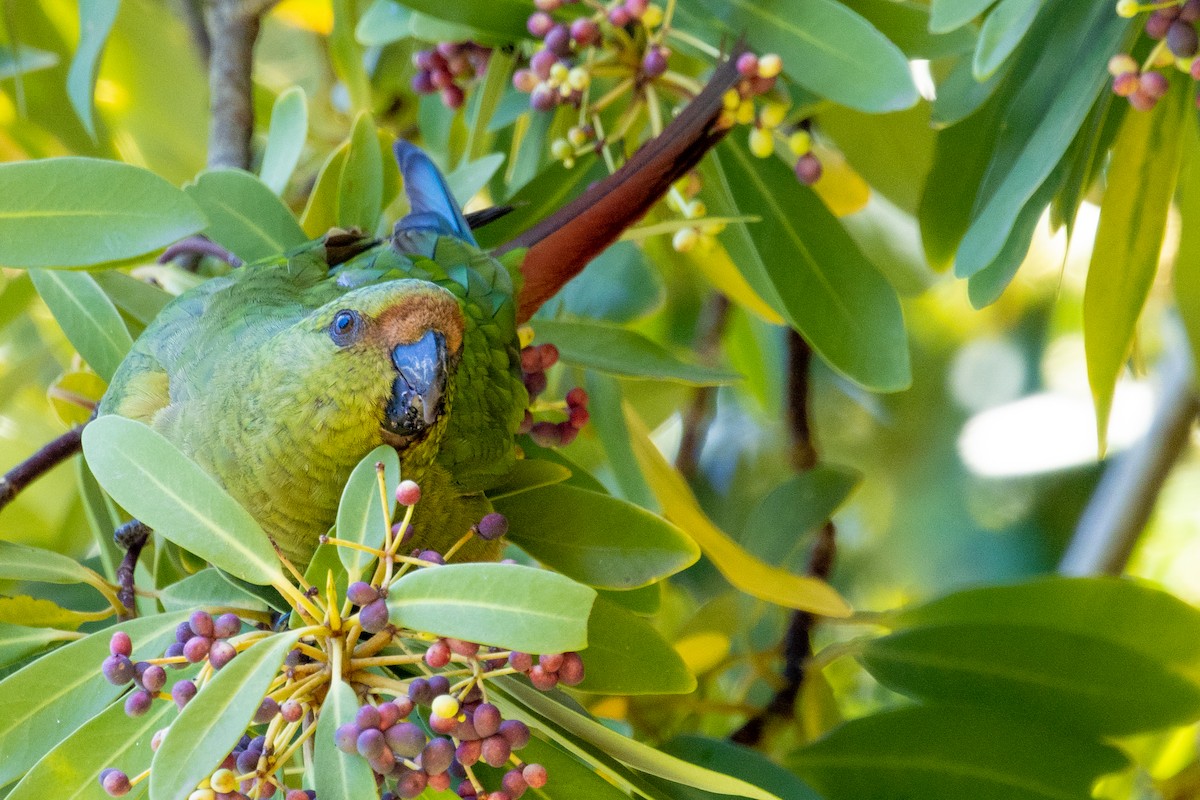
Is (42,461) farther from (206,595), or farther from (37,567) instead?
(206,595)

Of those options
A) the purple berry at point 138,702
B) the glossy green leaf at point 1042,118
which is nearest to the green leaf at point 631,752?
the purple berry at point 138,702

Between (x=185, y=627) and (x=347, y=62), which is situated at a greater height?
(x=347, y=62)

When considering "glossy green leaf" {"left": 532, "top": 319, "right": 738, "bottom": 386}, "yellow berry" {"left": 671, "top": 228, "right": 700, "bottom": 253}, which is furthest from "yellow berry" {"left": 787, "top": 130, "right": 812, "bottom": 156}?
"glossy green leaf" {"left": 532, "top": 319, "right": 738, "bottom": 386}

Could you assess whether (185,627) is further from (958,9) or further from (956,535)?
(956,535)

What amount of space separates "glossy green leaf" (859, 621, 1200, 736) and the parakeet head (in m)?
0.66

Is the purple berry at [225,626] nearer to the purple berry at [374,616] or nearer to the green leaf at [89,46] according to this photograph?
the purple berry at [374,616]

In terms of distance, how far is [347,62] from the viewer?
1.37 m

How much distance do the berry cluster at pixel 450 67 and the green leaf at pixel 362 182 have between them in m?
0.16

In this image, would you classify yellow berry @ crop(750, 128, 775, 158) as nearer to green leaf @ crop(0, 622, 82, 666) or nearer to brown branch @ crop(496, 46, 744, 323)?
brown branch @ crop(496, 46, 744, 323)

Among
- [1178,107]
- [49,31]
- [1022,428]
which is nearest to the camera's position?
[1178,107]

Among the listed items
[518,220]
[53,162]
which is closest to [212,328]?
[53,162]

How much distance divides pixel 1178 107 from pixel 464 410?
2.50 feet

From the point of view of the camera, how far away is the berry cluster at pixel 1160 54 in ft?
3.12

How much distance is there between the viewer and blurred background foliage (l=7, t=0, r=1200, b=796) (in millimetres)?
1131
